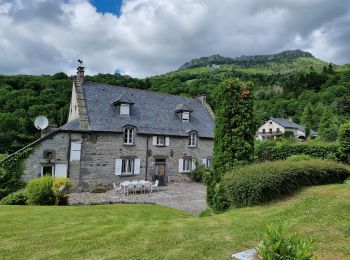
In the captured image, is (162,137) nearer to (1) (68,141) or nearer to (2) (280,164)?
(1) (68,141)

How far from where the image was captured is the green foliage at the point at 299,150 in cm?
2078

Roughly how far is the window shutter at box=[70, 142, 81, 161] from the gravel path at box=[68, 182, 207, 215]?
2.60 meters

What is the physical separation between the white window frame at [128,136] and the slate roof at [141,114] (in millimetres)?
473

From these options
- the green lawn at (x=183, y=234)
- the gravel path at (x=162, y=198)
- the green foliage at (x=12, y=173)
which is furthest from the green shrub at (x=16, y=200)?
the green lawn at (x=183, y=234)

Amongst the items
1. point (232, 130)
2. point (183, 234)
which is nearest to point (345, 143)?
point (232, 130)

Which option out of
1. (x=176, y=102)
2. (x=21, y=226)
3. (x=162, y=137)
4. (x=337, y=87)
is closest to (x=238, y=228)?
(x=21, y=226)

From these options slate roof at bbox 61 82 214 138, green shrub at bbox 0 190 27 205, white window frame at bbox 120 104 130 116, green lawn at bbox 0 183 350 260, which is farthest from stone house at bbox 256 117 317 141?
green lawn at bbox 0 183 350 260

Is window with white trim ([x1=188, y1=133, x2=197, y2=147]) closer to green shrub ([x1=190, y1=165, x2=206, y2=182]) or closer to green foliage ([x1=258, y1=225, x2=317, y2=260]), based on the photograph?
green shrub ([x1=190, y1=165, x2=206, y2=182])

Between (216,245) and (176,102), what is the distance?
23201mm

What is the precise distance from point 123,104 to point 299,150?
1521 centimetres

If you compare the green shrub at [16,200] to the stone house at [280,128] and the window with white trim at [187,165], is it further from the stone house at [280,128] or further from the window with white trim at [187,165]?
the stone house at [280,128]

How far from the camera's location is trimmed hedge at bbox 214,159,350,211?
9.27 metres

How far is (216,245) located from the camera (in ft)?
20.0

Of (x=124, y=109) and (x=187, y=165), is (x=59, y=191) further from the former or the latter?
(x=187, y=165)
